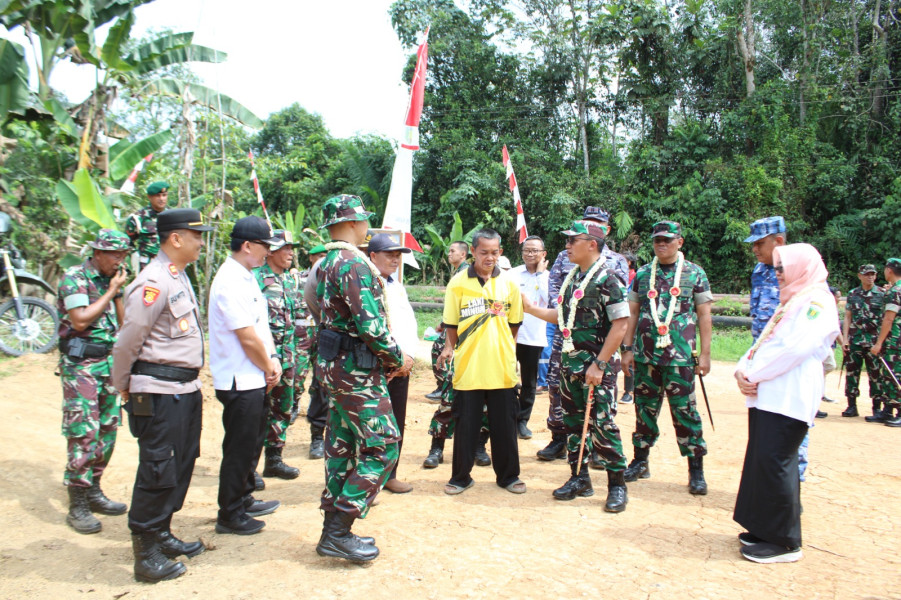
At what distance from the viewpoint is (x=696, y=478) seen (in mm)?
4758

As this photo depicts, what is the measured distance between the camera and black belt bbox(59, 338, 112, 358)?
4.22 m

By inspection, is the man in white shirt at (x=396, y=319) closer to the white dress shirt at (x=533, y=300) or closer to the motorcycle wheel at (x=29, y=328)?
the white dress shirt at (x=533, y=300)

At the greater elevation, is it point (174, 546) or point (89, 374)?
point (89, 374)

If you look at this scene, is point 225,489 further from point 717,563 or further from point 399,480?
point 717,563

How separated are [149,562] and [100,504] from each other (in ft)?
4.26

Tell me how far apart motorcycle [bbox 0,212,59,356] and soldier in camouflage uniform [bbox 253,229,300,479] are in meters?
4.70

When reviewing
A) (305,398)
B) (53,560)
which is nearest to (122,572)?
(53,560)

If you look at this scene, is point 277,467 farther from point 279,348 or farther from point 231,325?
point 231,325

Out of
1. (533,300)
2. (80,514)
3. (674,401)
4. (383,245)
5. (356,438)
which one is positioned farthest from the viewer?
(533,300)

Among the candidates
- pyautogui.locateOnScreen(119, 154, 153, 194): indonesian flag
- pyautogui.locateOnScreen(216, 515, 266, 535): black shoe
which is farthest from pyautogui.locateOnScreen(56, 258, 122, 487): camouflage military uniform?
pyautogui.locateOnScreen(119, 154, 153, 194): indonesian flag

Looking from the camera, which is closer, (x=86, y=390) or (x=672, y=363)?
(x=86, y=390)

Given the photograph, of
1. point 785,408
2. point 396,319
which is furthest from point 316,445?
point 785,408

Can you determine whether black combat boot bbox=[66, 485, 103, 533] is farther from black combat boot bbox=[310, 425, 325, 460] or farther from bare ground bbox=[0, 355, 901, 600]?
black combat boot bbox=[310, 425, 325, 460]

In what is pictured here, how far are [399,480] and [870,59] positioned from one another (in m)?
20.8
